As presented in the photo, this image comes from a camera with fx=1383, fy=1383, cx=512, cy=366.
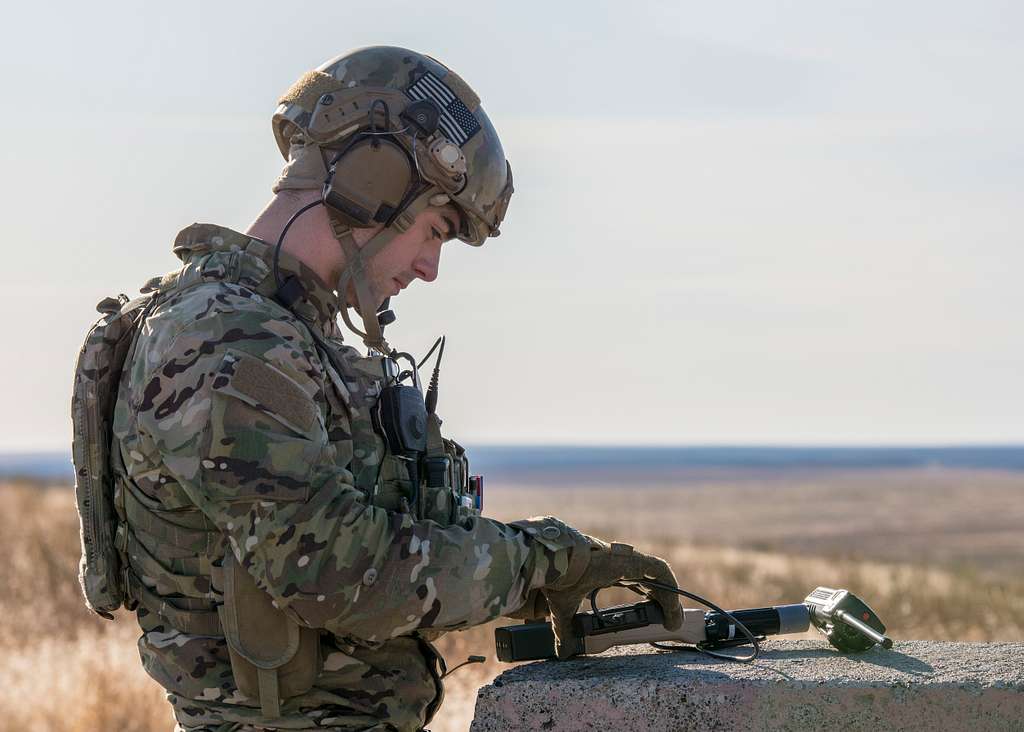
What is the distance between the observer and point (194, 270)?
327 cm

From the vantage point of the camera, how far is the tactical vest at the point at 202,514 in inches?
124

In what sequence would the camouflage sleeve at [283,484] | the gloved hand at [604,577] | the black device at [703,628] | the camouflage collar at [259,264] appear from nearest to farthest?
the camouflage sleeve at [283,484], the camouflage collar at [259,264], the gloved hand at [604,577], the black device at [703,628]


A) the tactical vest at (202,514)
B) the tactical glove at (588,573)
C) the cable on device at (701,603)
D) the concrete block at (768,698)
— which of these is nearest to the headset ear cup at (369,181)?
the tactical vest at (202,514)

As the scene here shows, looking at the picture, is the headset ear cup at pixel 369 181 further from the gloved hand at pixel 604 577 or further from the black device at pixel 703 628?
the black device at pixel 703 628

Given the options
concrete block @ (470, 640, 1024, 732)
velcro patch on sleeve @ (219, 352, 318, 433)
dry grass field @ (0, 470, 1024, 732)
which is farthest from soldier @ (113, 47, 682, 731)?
dry grass field @ (0, 470, 1024, 732)

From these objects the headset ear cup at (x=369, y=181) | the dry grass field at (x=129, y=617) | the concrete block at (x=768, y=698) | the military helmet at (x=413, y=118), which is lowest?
the dry grass field at (x=129, y=617)

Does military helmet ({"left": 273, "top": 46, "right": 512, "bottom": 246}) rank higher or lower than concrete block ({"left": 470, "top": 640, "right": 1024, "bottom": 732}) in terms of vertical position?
higher

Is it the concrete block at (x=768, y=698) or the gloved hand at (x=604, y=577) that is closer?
the concrete block at (x=768, y=698)

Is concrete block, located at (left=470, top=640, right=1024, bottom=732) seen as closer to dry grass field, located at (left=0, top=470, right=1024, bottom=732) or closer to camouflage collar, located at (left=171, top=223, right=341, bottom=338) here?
camouflage collar, located at (left=171, top=223, right=341, bottom=338)

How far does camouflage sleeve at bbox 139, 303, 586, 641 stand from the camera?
3.00 metres

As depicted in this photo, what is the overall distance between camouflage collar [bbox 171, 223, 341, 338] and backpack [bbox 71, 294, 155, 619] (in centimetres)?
17

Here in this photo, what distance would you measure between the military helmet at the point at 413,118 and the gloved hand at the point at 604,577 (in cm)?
97

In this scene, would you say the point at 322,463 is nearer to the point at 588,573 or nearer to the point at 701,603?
the point at 588,573

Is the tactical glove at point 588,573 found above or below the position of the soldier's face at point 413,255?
below
